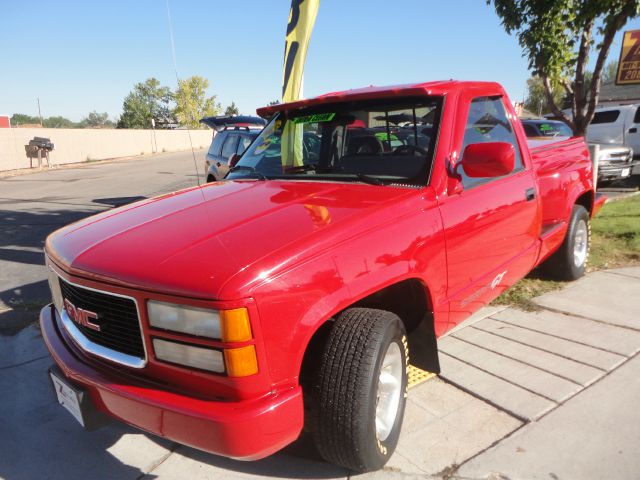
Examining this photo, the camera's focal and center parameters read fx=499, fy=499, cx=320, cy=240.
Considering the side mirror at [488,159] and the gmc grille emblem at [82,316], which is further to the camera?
the side mirror at [488,159]

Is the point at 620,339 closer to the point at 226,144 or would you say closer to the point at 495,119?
the point at 495,119

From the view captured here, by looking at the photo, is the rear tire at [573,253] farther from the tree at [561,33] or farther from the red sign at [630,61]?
the red sign at [630,61]

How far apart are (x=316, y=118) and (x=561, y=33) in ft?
14.3

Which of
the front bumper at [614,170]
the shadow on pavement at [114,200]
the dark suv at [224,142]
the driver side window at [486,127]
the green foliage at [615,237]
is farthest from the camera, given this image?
the shadow on pavement at [114,200]

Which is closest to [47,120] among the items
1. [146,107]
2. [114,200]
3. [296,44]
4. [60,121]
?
[60,121]

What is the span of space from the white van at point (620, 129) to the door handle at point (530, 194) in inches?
437

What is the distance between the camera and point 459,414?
2.79 meters

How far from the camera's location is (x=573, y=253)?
4758 mm

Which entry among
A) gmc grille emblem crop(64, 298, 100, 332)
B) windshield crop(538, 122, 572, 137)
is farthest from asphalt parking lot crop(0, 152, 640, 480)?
windshield crop(538, 122, 572, 137)

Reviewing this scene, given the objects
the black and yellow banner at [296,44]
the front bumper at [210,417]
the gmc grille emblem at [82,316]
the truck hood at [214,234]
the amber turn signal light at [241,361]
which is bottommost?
the front bumper at [210,417]

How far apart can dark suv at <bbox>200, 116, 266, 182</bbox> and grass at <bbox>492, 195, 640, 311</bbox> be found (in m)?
5.63

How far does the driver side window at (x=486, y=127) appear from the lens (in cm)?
301

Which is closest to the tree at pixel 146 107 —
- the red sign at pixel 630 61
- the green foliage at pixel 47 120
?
the green foliage at pixel 47 120

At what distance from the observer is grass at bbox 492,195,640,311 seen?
4605 millimetres
